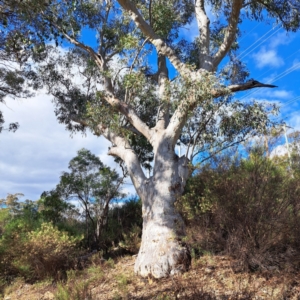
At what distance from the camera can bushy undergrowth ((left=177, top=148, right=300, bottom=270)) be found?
5.45m

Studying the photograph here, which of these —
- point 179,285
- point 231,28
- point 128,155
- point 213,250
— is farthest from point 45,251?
point 231,28

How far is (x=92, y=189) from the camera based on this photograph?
35.1 ft

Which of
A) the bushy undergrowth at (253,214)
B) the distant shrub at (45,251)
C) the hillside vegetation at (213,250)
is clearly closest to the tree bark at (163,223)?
the hillside vegetation at (213,250)

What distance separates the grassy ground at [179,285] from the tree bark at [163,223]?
0.84 ft

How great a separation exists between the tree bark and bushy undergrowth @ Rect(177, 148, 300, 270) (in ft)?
2.36

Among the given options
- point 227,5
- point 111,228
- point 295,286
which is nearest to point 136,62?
point 227,5

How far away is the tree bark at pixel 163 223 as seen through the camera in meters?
6.67

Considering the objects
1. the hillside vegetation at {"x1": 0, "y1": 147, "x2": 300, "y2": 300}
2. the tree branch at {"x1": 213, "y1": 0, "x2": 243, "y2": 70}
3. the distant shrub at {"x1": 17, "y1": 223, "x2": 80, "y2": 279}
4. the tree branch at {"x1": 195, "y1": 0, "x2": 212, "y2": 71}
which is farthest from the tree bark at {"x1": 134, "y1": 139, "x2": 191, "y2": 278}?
the tree branch at {"x1": 213, "y1": 0, "x2": 243, "y2": 70}

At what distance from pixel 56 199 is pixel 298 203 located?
22.5 ft

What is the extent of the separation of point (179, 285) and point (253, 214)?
1.60 meters

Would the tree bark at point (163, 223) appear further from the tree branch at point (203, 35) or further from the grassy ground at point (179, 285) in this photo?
the tree branch at point (203, 35)

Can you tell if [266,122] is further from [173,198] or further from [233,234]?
[233,234]

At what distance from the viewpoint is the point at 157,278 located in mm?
6516

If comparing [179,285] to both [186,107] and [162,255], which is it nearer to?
[162,255]
